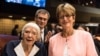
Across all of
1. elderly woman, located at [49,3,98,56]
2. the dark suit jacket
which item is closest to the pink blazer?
elderly woman, located at [49,3,98,56]

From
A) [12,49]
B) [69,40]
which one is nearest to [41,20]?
[12,49]

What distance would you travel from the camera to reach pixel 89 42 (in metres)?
2.90

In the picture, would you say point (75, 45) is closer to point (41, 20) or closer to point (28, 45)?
point (28, 45)

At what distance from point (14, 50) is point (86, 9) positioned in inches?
774

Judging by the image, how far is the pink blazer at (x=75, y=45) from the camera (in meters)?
2.88

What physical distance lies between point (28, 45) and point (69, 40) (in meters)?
0.44

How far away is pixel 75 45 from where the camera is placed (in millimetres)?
2932

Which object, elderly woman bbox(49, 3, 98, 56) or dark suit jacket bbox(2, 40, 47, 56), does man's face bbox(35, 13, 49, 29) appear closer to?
dark suit jacket bbox(2, 40, 47, 56)

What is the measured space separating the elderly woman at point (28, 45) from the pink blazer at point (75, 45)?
0.19 metres

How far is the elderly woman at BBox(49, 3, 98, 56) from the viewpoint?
2840mm

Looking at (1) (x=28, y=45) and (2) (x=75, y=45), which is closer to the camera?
(2) (x=75, y=45)

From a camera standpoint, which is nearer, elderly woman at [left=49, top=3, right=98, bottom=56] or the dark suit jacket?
elderly woman at [left=49, top=3, right=98, bottom=56]

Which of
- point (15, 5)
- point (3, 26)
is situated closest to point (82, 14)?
point (3, 26)

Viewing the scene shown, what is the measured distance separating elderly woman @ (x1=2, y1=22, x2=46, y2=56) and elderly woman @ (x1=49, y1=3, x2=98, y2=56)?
0.64 ft
